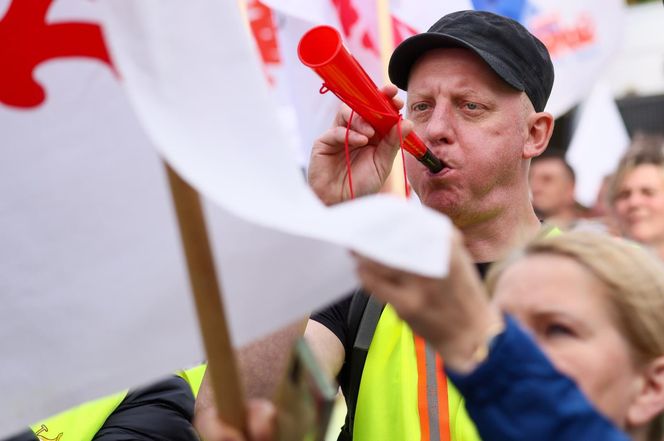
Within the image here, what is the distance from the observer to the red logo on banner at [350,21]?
3.93m

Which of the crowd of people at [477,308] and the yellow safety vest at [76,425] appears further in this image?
the yellow safety vest at [76,425]

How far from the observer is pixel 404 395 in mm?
2020

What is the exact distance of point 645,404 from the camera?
1515 millimetres

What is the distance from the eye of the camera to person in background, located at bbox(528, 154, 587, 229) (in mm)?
5812

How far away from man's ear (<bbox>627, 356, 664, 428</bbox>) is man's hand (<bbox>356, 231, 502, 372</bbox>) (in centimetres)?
40

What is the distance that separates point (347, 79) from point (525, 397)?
92cm

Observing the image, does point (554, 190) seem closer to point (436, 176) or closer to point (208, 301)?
point (436, 176)

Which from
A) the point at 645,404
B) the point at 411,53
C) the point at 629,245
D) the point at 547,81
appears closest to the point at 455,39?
the point at 411,53

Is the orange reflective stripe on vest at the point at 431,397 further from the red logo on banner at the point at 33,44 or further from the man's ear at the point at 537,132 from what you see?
the red logo on banner at the point at 33,44

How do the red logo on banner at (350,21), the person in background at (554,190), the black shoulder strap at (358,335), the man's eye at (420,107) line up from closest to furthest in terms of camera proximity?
the black shoulder strap at (358,335) < the man's eye at (420,107) < the red logo on banner at (350,21) < the person in background at (554,190)

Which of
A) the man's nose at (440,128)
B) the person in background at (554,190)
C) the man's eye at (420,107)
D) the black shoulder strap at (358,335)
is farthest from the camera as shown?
the person in background at (554,190)

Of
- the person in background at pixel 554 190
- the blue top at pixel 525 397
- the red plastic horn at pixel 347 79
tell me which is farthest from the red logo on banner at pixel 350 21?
the blue top at pixel 525 397

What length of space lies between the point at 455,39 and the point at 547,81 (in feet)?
1.07

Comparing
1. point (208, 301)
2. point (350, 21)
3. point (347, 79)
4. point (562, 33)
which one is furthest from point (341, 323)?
point (562, 33)
